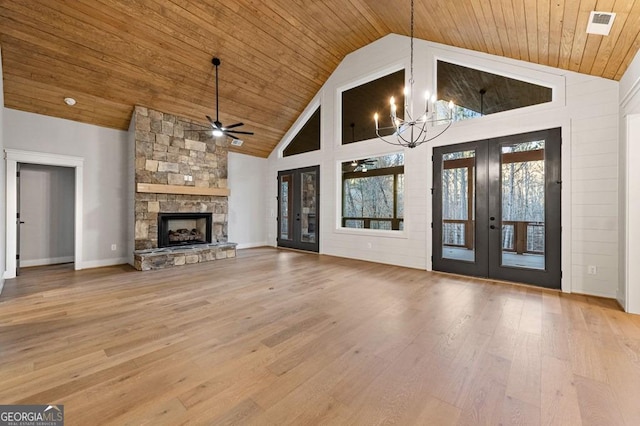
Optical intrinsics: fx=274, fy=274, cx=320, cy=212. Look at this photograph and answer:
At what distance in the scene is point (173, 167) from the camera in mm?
6078

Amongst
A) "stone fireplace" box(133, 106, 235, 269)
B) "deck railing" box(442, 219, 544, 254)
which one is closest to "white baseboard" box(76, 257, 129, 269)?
"stone fireplace" box(133, 106, 235, 269)

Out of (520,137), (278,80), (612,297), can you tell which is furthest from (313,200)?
(612,297)

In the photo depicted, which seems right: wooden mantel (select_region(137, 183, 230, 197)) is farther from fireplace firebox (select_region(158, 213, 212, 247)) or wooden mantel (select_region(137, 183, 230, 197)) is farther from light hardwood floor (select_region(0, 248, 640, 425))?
light hardwood floor (select_region(0, 248, 640, 425))

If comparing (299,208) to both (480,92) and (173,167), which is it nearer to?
(173,167)

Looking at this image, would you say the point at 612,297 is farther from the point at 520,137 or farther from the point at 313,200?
the point at 313,200

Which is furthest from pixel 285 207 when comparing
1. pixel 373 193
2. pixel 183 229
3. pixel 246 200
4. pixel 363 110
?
pixel 363 110

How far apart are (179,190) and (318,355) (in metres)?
5.20

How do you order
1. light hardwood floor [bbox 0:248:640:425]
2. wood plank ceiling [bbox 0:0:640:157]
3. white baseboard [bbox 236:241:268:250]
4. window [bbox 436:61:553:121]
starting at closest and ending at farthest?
1. light hardwood floor [bbox 0:248:640:425]
2. wood plank ceiling [bbox 0:0:640:157]
3. window [bbox 436:61:553:121]
4. white baseboard [bbox 236:241:268:250]

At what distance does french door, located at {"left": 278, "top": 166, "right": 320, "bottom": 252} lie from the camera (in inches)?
295

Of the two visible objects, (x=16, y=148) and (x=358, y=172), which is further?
(x=358, y=172)

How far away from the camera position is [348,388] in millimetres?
1814

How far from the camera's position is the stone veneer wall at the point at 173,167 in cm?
563

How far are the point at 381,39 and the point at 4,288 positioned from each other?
26.2 ft

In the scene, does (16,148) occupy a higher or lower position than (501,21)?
lower
